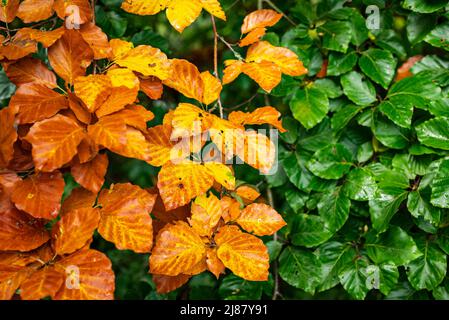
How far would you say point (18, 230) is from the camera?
795 mm

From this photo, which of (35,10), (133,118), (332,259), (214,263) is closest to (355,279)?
(332,259)

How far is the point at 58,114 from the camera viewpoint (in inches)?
31.1

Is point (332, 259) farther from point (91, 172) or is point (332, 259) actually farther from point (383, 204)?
point (91, 172)

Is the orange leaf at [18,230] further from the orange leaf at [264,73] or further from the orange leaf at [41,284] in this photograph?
the orange leaf at [264,73]

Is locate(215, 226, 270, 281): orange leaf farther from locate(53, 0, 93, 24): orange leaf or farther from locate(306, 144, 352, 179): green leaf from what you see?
locate(53, 0, 93, 24): orange leaf

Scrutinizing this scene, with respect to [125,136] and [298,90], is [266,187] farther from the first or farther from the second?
[125,136]

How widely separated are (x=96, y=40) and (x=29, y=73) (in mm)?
141

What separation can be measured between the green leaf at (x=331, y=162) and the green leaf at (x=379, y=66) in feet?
0.59

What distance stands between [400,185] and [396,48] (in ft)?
1.19

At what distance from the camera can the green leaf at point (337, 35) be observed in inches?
45.1

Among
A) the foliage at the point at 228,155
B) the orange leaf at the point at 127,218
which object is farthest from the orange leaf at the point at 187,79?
the orange leaf at the point at 127,218

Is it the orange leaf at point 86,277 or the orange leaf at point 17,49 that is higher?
the orange leaf at point 17,49

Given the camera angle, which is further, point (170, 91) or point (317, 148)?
point (170, 91)
